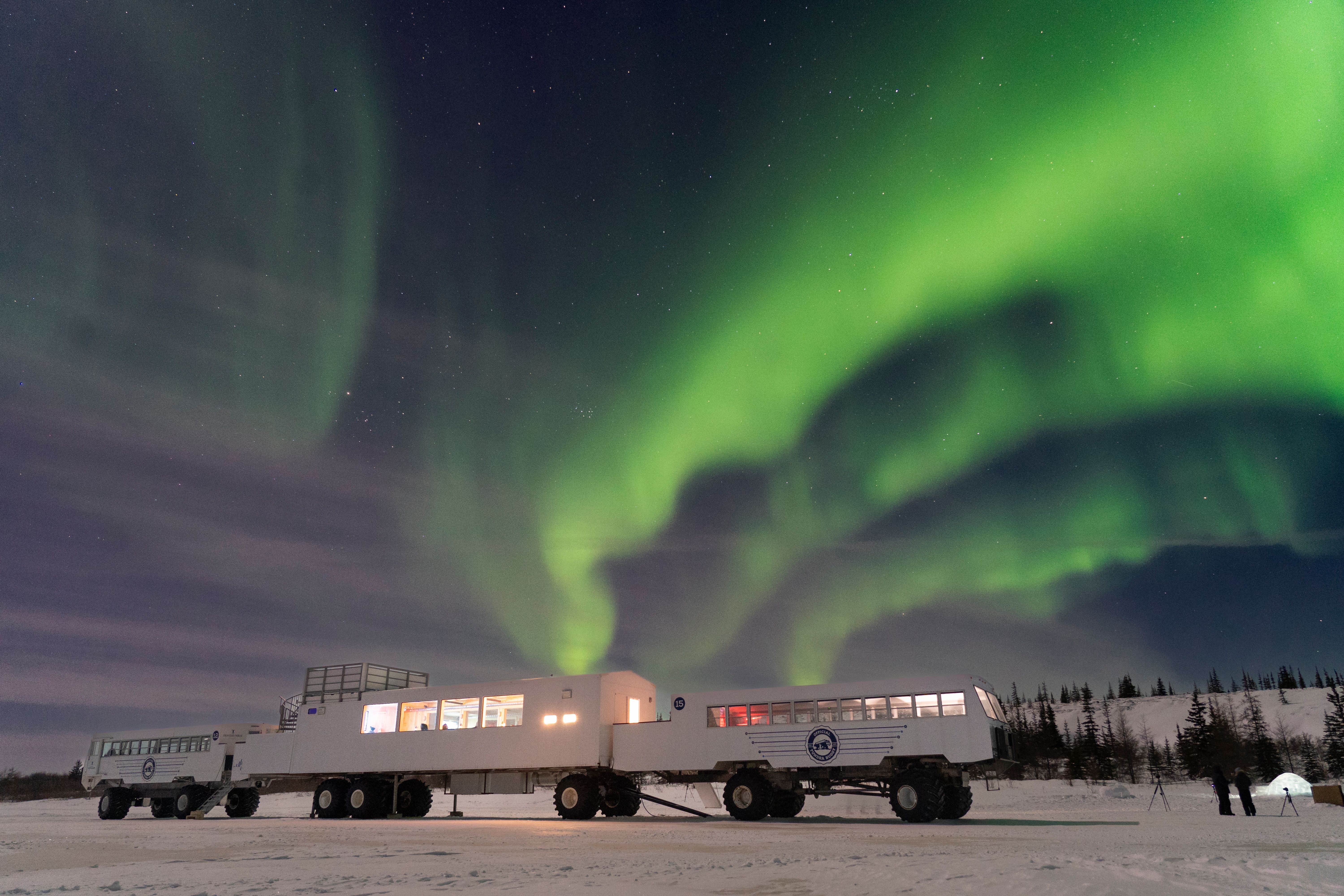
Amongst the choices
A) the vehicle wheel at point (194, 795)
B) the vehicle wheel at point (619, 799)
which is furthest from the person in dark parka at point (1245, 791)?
the vehicle wheel at point (194, 795)

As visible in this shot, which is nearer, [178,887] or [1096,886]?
[1096,886]

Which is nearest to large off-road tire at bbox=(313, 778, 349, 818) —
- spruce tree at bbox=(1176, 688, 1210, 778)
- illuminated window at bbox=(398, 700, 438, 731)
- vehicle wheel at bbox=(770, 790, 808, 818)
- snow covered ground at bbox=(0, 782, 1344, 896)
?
illuminated window at bbox=(398, 700, 438, 731)

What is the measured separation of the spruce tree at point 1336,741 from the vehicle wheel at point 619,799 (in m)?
90.9

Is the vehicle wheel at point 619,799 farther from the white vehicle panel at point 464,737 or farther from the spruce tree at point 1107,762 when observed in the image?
the spruce tree at point 1107,762

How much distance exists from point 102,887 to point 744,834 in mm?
13456

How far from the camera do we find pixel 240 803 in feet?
127

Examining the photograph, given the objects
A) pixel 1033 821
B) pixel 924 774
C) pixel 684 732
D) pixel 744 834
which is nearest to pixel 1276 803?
pixel 1033 821

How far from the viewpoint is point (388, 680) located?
1558 inches

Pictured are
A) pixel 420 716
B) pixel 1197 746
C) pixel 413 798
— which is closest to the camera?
pixel 413 798

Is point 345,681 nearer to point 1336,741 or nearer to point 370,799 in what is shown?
point 370,799

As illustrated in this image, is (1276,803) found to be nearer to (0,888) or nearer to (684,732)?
(684,732)

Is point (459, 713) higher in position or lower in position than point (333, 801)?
higher

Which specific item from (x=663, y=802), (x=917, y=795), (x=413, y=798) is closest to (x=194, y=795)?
(x=413, y=798)

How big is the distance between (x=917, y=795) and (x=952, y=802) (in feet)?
6.01
